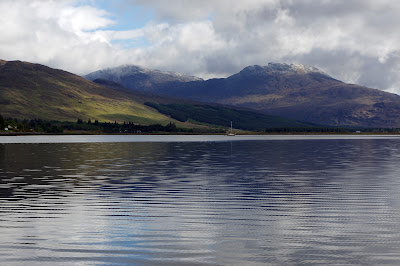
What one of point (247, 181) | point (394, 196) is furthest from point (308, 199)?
point (247, 181)

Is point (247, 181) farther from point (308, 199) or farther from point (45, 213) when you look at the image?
point (45, 213)

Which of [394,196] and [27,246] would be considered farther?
[394,196]

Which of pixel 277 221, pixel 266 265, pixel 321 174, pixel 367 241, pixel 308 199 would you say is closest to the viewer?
pixel 266 265

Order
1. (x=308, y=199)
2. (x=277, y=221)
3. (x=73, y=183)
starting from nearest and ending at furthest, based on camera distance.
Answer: (x=277, y=221) < (x=308, y=199) < (x=73, y=183)

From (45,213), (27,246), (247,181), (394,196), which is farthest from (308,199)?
(27,246)

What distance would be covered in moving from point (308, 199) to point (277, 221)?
11084 mm

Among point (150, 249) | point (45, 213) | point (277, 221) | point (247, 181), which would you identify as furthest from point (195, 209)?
point (247, 181)

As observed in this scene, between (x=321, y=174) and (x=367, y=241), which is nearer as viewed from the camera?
(x=367, y=241)

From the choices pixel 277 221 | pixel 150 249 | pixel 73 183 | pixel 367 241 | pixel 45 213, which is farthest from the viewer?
pixel 73 183

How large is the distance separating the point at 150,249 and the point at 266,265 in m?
5.59

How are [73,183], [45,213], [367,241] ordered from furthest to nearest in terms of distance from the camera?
1. [73,183]
2. [45,213]
3. [367,241]

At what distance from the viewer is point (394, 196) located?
41875 mm

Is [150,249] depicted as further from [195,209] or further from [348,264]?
[195,209]

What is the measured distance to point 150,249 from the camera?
22.9 metres
